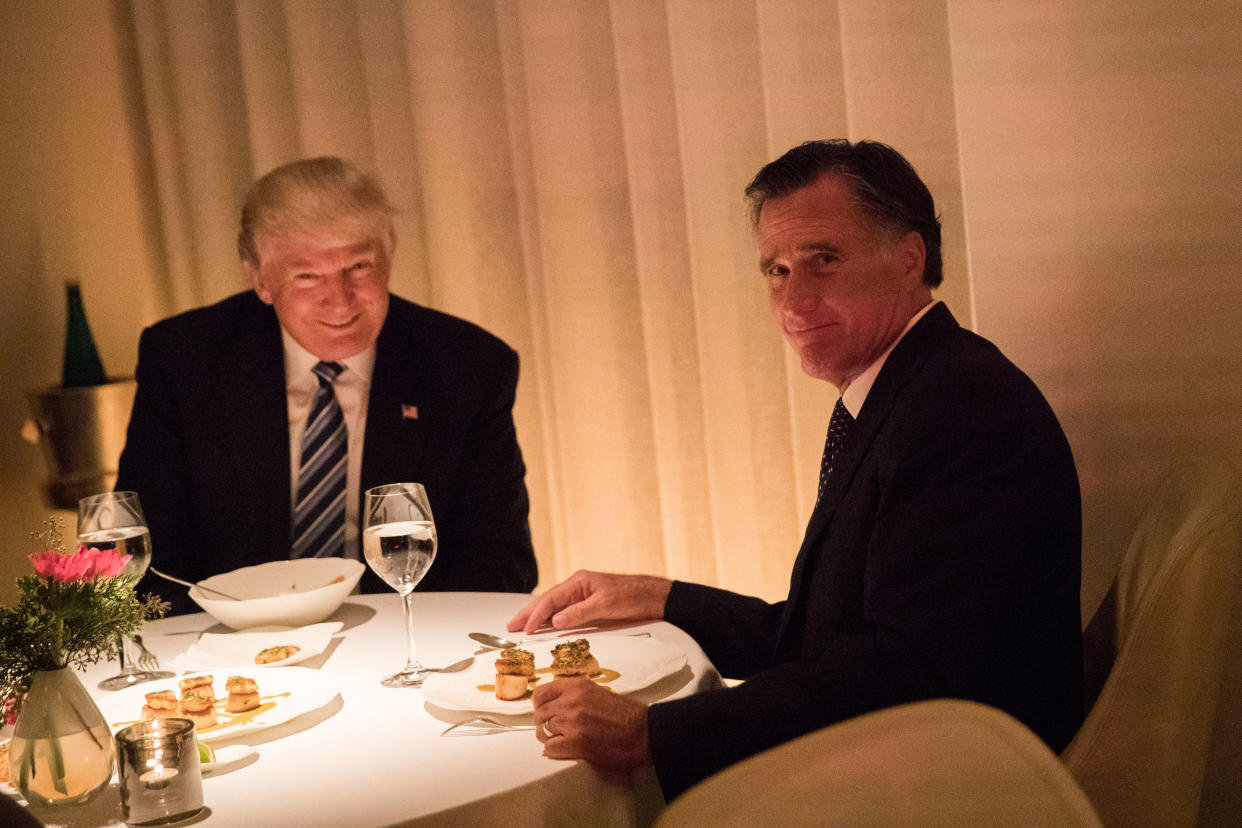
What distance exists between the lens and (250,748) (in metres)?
1.30

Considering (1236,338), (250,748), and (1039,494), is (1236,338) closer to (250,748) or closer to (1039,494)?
(1039,494)

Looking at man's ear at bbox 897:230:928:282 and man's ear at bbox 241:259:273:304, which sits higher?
man's ear at bbox 241:259:273:304

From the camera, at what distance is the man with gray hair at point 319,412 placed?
2.57m

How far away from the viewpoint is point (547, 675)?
57.9 inches

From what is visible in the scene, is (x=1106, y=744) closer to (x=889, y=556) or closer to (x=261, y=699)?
(x=889, y=556)

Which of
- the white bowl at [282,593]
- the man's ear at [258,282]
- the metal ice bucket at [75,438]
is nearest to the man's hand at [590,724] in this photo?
the white bowl at [282,593]

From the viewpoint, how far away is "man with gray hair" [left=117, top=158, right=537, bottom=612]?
8.44ft

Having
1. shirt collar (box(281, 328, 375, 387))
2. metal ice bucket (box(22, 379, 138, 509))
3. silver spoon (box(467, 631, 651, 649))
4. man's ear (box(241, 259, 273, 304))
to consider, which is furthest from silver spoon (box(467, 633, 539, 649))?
metal ice bucket (box(22, 379, 138, 509))

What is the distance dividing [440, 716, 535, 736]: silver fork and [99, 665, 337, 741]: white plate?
0.17 meters

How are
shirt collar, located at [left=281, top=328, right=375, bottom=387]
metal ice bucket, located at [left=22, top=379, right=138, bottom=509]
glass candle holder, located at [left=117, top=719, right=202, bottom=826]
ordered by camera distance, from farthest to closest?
metal ice bucket, located at [left=22, top=379, right=138, bottom=509] < shirt collar, located at [left=281, top=328, right=375, bottom=387] < glass candle holder, located at [left=117, top=719, right=202, bottom=826]

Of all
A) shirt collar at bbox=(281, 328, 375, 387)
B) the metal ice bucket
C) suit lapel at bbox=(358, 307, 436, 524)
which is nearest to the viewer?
suit lapel at bbox=(358, 307, 436, 524)

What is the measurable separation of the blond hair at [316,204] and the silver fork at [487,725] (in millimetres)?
1698

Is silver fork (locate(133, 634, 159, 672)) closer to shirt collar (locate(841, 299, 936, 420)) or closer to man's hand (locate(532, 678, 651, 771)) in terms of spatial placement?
man's hand (locate(532, 678, 651, 771))

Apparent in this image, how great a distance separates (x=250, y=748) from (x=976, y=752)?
0.80 metres
